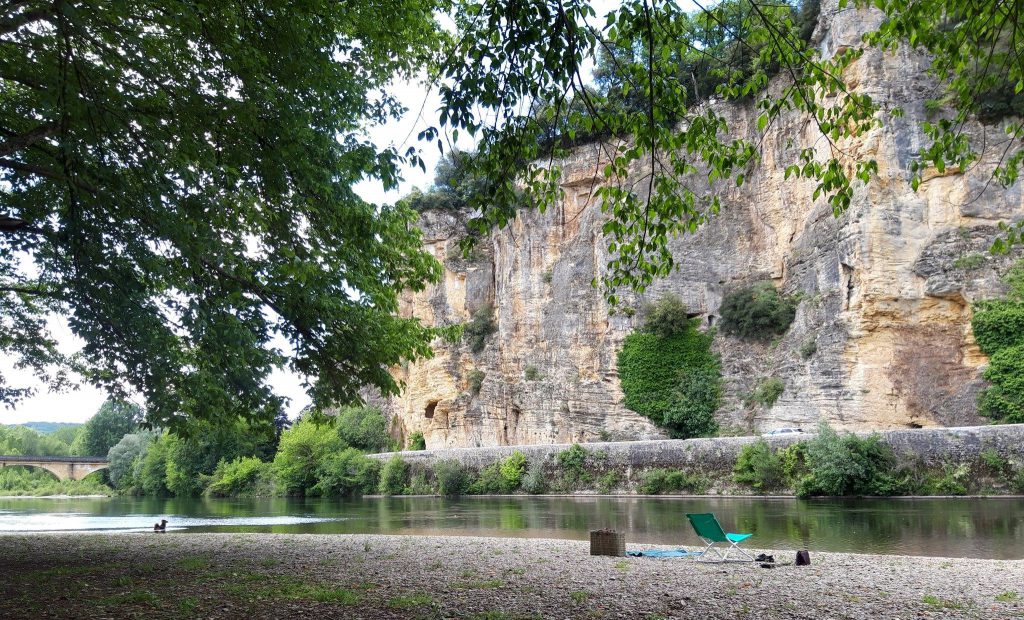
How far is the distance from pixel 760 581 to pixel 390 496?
103ft

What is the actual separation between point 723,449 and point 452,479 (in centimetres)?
1359

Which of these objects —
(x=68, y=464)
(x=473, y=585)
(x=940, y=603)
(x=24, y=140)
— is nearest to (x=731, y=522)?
(x=940, y=603)

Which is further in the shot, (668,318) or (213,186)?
(668,318)

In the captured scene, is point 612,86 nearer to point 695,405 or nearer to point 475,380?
point 695,405

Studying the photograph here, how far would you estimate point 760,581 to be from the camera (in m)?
7.41

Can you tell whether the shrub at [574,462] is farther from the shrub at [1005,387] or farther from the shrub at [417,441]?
the shrub at [417,441]

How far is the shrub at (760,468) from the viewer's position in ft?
81.7

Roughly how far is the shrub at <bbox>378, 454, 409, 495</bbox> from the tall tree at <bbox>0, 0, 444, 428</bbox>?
2749 cm

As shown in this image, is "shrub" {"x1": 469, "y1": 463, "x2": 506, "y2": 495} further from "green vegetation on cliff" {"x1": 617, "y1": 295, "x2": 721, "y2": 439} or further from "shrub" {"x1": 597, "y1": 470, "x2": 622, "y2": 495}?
"green vegetation on cliff" {"x1": 617, "y1": 295, "x2": 721, "y2": 439}

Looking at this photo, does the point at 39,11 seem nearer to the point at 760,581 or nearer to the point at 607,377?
the point at 760,581

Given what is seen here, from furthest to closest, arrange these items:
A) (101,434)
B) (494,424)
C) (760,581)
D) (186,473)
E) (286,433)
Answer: (101,434) < (186,473) < (286,433) < (494,424) < (760,581)

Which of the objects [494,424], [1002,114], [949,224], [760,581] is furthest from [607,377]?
[760,581]

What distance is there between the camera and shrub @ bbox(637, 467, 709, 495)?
2680cm

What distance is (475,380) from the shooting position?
43.4 meters
